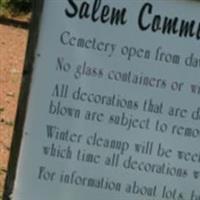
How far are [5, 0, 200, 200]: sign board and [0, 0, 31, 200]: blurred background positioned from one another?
170 cm

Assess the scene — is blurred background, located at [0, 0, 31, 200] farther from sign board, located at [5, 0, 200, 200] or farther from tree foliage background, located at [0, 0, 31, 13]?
sign board, located at [5, 0, 200, 200]

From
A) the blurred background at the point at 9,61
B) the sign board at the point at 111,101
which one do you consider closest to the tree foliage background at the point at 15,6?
the blurred background at the point at 9,61

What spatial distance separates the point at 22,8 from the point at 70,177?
8.31 metres

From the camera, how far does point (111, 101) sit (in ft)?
14.1

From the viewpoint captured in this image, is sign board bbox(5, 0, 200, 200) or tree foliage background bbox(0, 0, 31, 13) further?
tree foliage background bbox(0, 0, 31, 13)

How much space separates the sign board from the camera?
426 cm

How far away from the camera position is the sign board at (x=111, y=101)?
168 inches

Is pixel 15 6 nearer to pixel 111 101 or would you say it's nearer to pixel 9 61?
pixel 9 61

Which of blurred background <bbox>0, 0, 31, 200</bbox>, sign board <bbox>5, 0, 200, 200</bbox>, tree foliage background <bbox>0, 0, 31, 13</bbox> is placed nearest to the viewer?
sign board <bbox>5, 0, 200, 200</bbox>

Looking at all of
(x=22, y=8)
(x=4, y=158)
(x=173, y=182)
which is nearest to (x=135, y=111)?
(x=173, y=182)

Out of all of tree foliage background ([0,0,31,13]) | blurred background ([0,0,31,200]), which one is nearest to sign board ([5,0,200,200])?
blurred background ([0,0,31,200])

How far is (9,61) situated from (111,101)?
5.57m

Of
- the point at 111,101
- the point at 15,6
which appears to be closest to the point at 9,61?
the point at 15,6

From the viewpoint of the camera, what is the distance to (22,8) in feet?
40.8
